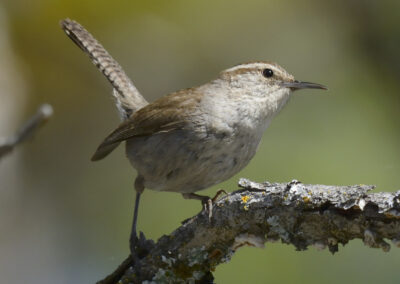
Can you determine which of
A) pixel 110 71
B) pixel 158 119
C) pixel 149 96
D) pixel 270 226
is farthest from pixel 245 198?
pixel 149 96

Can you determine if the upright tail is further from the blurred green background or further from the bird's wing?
the blurred green background

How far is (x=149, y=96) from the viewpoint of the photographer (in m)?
6.69

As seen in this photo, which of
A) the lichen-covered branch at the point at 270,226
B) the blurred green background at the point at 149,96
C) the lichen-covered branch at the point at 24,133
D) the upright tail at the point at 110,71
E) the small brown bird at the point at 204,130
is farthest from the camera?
the blurred green background at the point at 149,96

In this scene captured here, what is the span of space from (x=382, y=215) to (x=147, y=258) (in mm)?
1321

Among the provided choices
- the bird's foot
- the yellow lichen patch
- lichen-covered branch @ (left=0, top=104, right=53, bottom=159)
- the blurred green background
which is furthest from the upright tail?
the yellow lichen patch

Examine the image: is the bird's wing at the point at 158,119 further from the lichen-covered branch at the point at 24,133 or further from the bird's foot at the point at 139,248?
the lichen-covered branch at the point at 24,133

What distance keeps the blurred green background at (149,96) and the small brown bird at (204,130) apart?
1.10 metres

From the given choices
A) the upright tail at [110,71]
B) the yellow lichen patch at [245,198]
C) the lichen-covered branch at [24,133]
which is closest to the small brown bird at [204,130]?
the upright tail at [110,71]

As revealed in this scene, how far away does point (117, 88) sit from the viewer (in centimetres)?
525

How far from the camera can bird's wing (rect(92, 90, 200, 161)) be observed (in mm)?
4262

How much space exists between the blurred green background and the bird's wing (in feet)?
3.68

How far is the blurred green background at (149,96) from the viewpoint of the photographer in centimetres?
554

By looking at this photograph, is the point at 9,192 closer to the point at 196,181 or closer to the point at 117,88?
the point at 117,88

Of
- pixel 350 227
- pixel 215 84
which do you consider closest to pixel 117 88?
pixel 215 84
